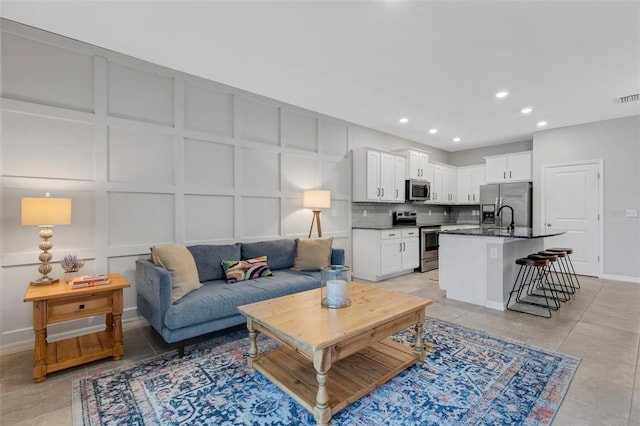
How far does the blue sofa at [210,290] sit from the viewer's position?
2451 millimetres

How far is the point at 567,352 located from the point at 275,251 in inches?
119

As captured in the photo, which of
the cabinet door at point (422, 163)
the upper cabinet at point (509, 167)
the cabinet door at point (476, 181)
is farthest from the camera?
the cabinet door at point (476, 181)

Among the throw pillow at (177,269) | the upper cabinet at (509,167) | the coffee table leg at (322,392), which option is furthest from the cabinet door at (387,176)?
the coffee table leg at (322,392)

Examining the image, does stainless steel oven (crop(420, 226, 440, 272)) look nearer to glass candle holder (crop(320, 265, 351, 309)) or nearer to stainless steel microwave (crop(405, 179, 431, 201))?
stainless steel microwave (crop(405, 179, 431, 201))

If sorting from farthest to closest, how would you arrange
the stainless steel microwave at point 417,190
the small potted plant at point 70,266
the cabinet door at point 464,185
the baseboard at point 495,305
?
the cabinet door at point 464,185 → the stainless steel microwave at point 417,190 → the baseboard at point 495,305 → the small potted plant at point 70,266

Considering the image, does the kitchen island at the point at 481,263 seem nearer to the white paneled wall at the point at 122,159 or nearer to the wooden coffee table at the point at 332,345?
the wooden coffee table at the point at 332,345

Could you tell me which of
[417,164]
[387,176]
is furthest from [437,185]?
[387,176]

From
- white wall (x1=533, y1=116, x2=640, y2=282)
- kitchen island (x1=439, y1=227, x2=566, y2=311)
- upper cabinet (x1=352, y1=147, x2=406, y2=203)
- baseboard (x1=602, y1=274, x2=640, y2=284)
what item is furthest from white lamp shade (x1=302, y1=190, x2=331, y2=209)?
baseboard (x1=602, y1=274, x2=640, y2=284)

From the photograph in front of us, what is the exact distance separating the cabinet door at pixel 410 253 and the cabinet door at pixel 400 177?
848 millimetres

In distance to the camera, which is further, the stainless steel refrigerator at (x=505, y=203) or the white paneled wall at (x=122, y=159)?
the stainless steel refrigerator at (x=505, y=203)

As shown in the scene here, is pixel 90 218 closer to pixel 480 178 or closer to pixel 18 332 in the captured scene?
pixel 18 332

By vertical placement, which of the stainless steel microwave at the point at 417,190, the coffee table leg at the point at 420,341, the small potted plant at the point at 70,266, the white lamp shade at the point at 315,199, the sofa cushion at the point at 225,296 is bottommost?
the coffee table leg at the point at 420,341

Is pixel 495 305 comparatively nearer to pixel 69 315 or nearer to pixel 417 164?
pixel 417 164

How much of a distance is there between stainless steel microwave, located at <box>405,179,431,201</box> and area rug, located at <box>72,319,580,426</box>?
147 inches
